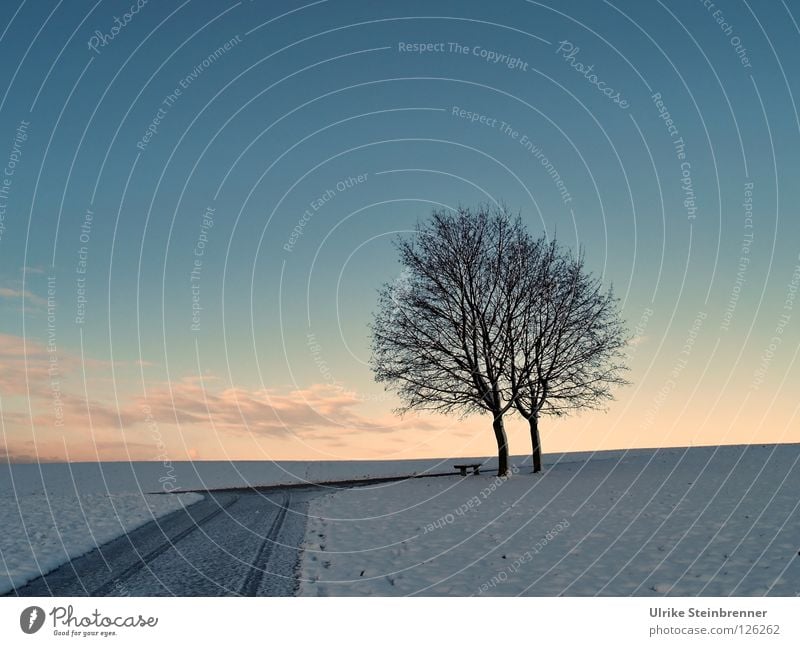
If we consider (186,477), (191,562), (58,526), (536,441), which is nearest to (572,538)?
(191,562)

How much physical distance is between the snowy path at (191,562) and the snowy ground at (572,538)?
0.65 meters

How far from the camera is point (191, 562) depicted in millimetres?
11961

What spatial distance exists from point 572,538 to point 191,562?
8.27 meters

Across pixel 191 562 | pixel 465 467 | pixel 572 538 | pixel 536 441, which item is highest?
pixel 536 441

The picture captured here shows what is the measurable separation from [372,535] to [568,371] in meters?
17.0

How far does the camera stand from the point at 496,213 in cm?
3033

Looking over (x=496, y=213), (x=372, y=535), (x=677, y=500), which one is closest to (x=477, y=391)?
(x=496, y=213)

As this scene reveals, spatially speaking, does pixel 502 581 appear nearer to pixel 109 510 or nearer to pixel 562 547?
pixel 562 547

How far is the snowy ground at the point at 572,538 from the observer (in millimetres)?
9961

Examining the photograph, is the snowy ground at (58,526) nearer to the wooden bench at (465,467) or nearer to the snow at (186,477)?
the snow at (186,477)

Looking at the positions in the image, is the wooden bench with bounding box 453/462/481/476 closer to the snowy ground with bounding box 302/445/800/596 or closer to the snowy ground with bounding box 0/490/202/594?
the snowy ground with bounding box 302/445/800/596

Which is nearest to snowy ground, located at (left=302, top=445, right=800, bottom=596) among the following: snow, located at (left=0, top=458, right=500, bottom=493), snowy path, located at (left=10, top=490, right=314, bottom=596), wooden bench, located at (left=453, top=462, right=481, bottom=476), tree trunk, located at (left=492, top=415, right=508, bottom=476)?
snowy path, located at (left=10, top=490, right=314, bottom=596)

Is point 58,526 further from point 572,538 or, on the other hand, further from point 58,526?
point 572,538

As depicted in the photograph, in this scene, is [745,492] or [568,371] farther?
[568,371]
